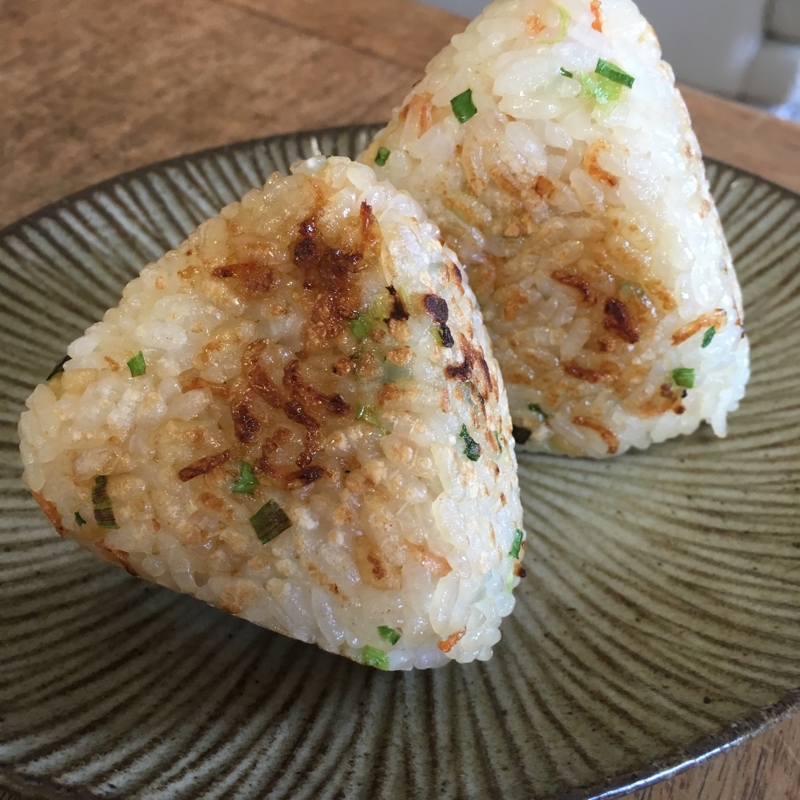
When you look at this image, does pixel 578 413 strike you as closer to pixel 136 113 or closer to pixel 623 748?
pixel 623 748

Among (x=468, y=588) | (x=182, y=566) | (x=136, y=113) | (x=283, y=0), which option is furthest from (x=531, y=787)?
(x=283, y=0)

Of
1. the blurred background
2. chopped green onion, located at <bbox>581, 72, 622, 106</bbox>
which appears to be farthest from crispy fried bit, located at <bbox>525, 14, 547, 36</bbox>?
the blurred background

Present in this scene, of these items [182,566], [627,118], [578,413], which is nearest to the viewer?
[182,566]

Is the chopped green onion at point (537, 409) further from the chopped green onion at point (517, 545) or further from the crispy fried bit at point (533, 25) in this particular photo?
the crispy fried bit at point (533, 25)

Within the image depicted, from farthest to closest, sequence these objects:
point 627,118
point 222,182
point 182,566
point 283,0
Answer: point 283,0, point 222,182, point 627,118, point 182,566

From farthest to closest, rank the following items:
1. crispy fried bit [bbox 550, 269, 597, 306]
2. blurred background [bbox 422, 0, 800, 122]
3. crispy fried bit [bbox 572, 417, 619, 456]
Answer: blurred background [bbox 422, 0, 800, 122]
crispy fried bit [bbox 572, 417, 619, 456]
crispy fried bit [bbox 550, 269, 597, 306]

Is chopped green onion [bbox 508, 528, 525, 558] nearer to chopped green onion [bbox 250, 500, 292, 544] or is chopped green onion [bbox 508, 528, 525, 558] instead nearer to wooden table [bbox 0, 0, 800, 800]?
chopped green onion [bbox 250, 500, 292, 544]

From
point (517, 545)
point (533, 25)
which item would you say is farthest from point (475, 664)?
point (533, 25)
